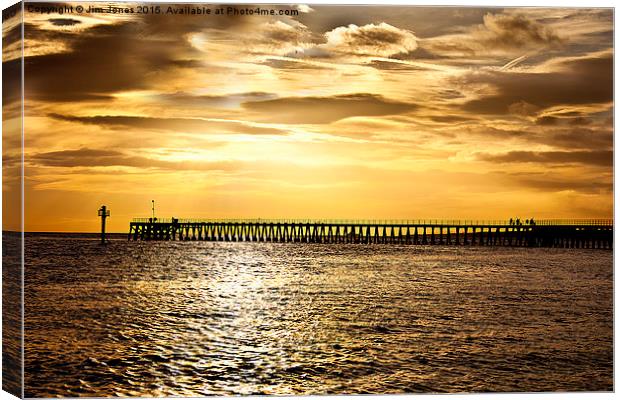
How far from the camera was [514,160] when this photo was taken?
547 inches

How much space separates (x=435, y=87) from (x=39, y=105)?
5.84 metres

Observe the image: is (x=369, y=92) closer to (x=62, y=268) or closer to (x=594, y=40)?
(x=594, y=40)

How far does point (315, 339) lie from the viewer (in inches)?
539

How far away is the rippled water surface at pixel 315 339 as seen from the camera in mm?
10805

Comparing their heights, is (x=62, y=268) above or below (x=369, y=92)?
below

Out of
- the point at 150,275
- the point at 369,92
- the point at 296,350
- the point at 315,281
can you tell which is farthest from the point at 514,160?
the point at 150,275

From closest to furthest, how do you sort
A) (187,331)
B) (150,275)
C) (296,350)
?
(296,350) → (187,331) → (150,275)

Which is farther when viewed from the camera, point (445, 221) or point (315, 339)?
point (445, 221)

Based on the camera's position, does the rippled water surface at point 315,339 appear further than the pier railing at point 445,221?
No

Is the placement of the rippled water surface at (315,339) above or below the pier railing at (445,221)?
below

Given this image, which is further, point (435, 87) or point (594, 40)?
point (435, 87)

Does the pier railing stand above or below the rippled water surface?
above

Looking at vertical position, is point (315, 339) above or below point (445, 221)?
below

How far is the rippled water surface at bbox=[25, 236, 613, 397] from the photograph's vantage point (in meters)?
10.8
